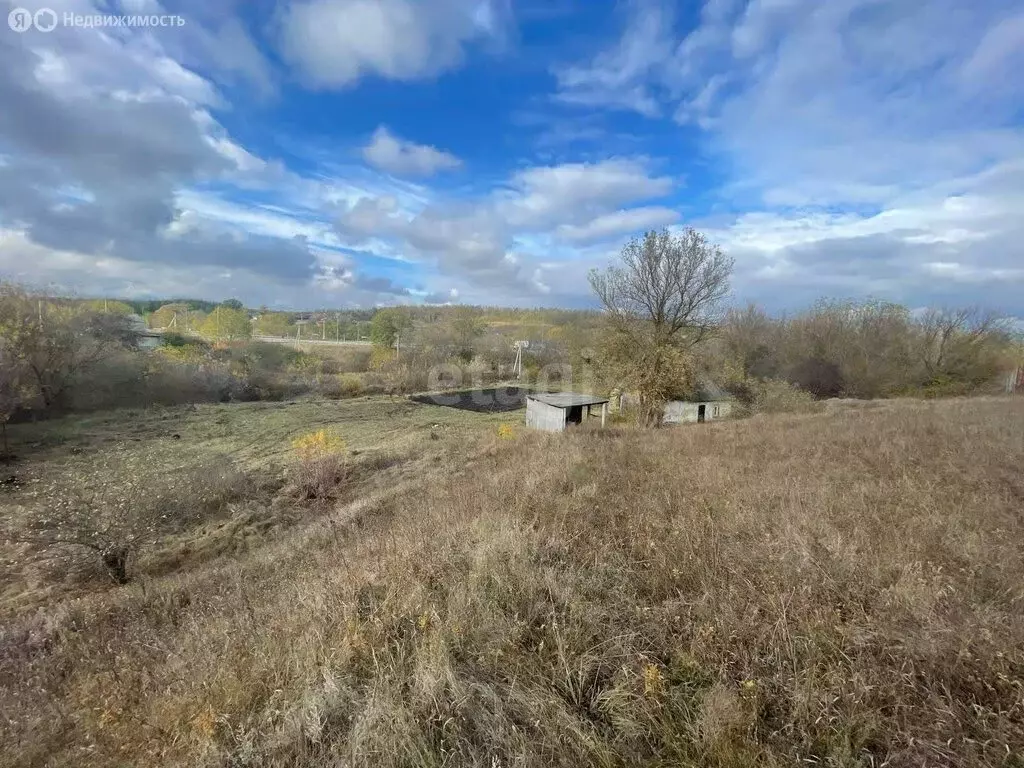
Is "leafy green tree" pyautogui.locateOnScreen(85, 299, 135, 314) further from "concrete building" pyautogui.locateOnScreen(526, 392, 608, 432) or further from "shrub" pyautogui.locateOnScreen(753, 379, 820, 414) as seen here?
"shrub" pyautogui.locateOnScreen(753, 379, 820, 414)

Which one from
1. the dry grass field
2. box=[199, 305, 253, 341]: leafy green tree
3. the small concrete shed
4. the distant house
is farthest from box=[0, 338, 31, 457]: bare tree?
the small concrete shed

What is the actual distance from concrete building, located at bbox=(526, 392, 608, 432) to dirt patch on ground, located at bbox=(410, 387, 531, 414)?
31.8ft

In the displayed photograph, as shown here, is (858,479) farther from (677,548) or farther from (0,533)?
(0,533)

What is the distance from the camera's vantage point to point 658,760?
2.06 meters

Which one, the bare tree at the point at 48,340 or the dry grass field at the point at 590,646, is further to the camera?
the bare tree at the point at 48,340

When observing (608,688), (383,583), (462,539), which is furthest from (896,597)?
(383,583)

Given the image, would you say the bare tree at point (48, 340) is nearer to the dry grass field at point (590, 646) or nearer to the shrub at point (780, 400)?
the dry grass field at point (590, 646)

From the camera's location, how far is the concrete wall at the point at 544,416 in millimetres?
20484

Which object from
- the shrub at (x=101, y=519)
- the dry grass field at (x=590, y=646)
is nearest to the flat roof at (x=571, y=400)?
the shrub at (x=101, y=519)

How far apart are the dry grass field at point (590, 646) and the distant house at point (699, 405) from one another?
16.2 meters

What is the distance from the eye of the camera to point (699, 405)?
887 inches

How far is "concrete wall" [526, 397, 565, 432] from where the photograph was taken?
806 inches

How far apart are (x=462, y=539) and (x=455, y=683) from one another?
207 centimetres

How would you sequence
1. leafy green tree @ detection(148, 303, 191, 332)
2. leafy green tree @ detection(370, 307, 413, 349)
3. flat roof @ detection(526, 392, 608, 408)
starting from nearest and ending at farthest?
flat roof @ detection(526, 392, 608, 408) → leafy green tree @ detection(370, 307, 413, 349) → leafy green tree @ detection(148, 303, 191, 332)
